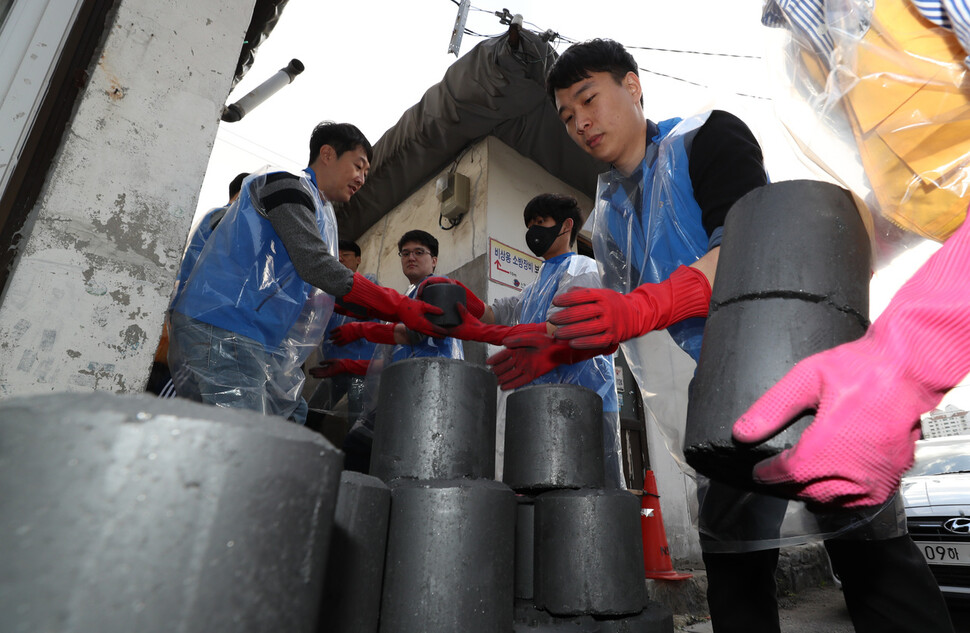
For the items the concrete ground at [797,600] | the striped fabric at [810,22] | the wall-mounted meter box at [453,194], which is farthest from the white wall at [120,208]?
the concrete ground at [797,600]

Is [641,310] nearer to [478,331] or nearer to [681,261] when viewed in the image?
[681,261]

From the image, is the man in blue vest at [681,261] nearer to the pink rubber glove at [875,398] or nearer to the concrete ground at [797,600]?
the pink rubber glove at [875,398]

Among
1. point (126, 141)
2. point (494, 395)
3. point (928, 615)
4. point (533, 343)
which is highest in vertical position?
point (126, 141)

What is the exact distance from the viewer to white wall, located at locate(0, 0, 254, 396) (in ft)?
4.44

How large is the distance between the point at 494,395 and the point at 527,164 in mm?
3182

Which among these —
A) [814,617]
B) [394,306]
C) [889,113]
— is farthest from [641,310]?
→ [814,617]

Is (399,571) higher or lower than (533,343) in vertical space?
lower

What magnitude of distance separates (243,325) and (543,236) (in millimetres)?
1641

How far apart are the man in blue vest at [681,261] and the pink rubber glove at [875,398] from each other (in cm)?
63

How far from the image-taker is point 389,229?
4969mm

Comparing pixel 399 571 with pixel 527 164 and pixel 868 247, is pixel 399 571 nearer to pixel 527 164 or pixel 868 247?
pixel 868 247

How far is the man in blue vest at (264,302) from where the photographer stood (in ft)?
5.91

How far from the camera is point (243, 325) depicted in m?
1.86

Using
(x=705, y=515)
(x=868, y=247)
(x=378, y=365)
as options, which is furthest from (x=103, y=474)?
(x=378, y=365)
